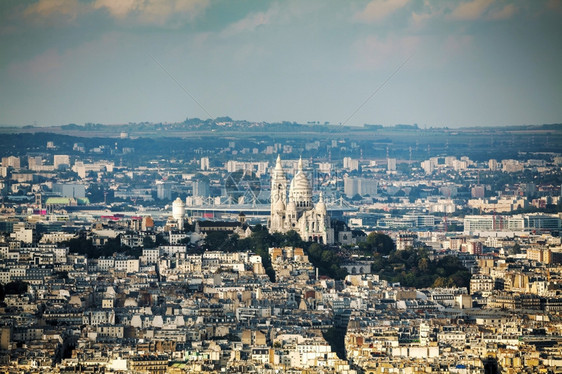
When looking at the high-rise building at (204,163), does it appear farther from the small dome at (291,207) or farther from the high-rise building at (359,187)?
the small dome at (291,207)

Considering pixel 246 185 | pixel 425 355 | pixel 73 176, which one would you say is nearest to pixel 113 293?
pixel 425 355

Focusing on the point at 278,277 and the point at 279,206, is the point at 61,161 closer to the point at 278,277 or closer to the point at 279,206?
the point at 279,206

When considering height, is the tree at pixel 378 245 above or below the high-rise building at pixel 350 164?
above

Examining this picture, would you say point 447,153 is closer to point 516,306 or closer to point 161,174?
point 161,174

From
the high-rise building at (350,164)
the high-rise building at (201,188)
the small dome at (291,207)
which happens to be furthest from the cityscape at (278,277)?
the high-rise building at (350,164)

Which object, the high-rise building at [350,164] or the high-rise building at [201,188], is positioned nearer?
the high-rise building at [201,188]

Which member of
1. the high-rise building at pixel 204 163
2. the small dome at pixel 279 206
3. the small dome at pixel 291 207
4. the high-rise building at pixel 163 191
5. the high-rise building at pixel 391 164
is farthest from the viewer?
the high-rise building at pixel 391 164

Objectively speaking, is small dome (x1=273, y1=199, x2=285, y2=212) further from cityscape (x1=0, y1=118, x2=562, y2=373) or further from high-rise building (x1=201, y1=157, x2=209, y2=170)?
high-rise building (x1=201, y1=157, x2=209, y2=170)

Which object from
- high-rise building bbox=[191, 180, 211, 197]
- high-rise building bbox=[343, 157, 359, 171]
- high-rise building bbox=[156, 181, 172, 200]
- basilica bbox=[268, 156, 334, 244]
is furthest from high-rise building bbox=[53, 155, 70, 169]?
basilica bbox=[268, 156, 334, 244]
